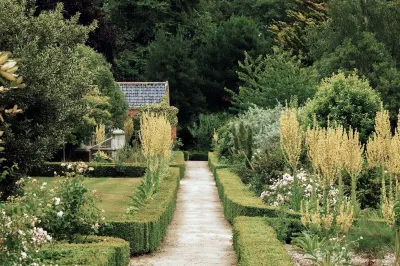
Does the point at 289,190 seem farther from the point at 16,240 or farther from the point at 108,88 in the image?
the point at 108,88

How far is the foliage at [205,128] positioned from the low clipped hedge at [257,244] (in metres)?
32.5

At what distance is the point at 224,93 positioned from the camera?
1923 inches

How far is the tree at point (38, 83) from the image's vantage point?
540 inches

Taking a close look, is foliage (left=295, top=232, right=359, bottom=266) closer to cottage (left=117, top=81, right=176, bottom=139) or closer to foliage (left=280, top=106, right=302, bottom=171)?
foliage (left=280, top=106, right=302, bottom=171)

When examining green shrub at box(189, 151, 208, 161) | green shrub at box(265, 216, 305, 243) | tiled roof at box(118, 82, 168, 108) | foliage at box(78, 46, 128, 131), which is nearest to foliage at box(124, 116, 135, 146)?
foliage at box(78, 46, 128, 131)

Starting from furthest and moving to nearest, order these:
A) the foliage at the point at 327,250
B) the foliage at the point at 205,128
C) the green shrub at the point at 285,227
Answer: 1. the foliage at the point at 205,128
2. the green shrub at the point at 285,227
3. the foliage at the point at 327,250

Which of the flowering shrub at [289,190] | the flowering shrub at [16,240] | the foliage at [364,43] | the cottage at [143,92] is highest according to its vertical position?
the foliage at [364,43]

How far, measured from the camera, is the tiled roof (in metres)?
41.6

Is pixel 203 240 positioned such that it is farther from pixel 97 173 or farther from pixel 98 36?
pixel 98 36

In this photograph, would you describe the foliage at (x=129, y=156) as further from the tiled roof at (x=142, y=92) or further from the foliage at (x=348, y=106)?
the tiled roof at (x=142, y=92)

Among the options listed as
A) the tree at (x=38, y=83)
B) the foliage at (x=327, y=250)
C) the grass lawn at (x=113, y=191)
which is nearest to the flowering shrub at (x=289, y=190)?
the grass lawn at (x=113, y=191)

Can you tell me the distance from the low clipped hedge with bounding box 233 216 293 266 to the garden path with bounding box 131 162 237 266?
19.3 inches

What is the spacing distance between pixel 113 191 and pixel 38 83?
6586 mm

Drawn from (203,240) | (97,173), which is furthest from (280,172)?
(97,173)
